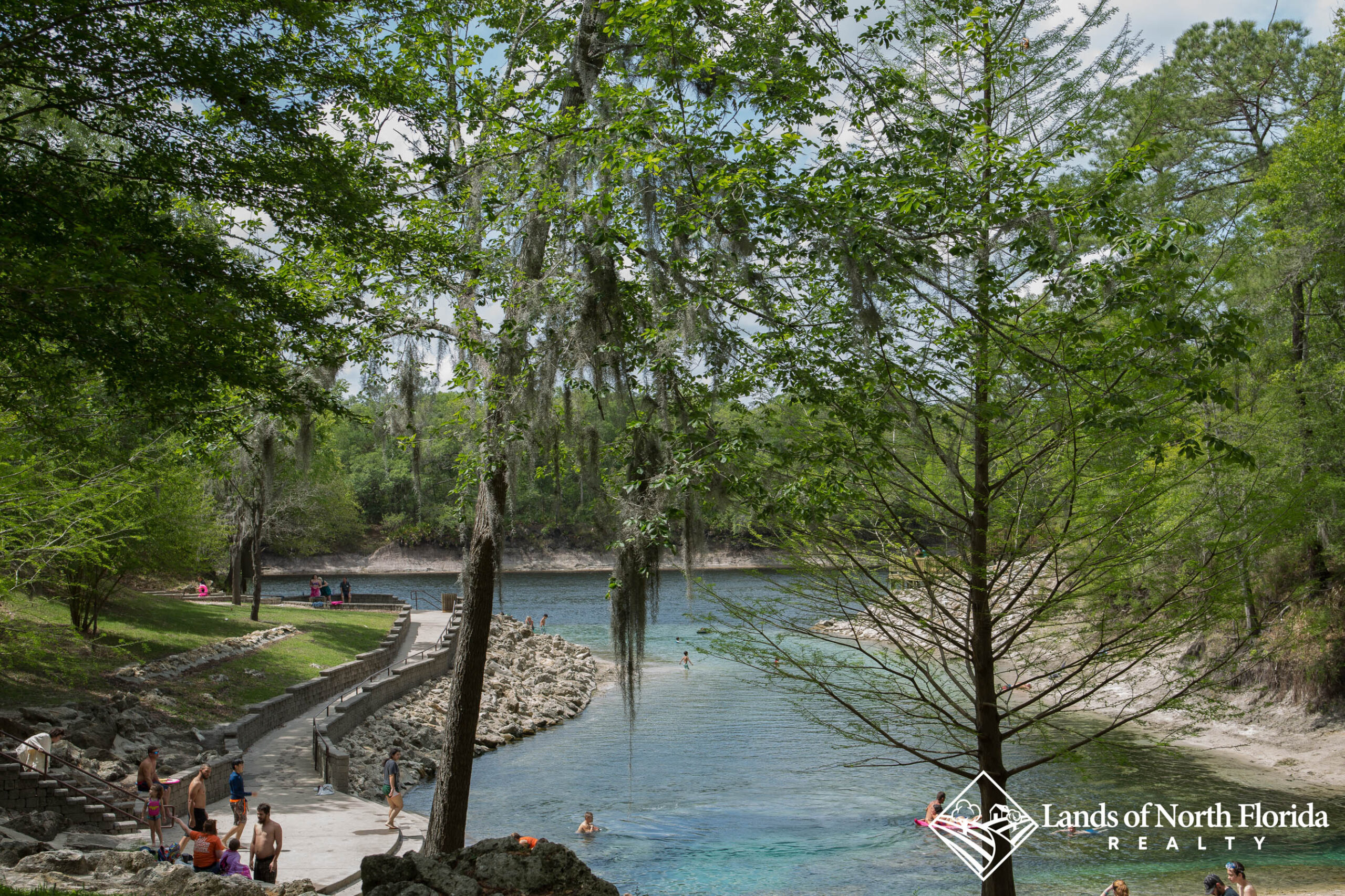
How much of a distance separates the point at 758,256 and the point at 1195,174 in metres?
19.8

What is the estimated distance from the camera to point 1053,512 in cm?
859

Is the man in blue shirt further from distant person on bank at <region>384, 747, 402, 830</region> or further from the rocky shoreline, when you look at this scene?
the rocky shoreline

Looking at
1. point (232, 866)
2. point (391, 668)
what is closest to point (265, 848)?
point (232, 866)

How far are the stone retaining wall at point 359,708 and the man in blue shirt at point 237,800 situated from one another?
158cm

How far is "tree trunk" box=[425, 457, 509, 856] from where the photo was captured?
10.2m

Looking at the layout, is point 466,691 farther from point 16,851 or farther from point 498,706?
point 498,706

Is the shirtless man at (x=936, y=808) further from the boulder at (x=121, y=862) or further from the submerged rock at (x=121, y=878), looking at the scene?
the boulder at (x=121, y=862)

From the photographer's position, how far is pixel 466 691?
1069cm

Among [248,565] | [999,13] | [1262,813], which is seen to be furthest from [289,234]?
[248,565]

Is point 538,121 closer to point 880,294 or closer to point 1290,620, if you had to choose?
point 880,294

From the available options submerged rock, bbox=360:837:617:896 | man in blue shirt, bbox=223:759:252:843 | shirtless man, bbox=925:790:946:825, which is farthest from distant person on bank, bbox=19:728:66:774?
shirtless man, bbox=925:790:946:825

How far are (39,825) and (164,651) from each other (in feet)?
40.0

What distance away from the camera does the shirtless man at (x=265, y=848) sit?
11039 mm

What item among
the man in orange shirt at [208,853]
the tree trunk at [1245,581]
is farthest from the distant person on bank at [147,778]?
the tree trunk at [1245,581]
